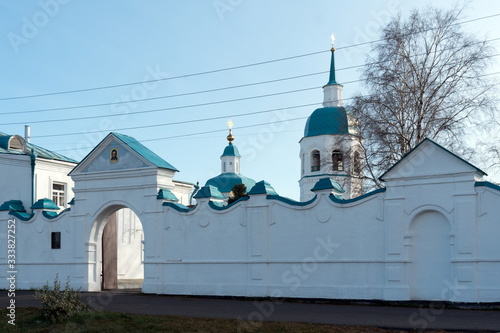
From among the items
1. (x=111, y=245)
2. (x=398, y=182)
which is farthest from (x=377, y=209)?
(x=111, y=245)

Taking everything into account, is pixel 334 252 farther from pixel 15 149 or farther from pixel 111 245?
pixel 15 149

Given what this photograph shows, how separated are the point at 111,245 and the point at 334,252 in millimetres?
9828

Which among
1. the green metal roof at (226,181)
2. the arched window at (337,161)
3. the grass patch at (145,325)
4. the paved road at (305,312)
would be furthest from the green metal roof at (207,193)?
→ the green metal roof at (226,181)

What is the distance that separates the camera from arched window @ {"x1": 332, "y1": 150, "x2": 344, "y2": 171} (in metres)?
25.7

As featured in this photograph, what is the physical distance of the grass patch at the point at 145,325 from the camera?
1196 cm

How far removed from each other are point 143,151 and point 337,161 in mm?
8350

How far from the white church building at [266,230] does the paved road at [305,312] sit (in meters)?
0.92

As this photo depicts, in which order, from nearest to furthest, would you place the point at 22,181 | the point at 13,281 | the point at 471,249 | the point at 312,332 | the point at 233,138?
the point at 312,332
the point at 471,249
the point at 13,281
the point at 22,181
the point at 233,138

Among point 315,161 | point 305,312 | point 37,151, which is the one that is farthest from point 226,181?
point 305,312

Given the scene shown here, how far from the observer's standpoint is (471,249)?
51.5 ft

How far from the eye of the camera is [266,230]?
1906cm

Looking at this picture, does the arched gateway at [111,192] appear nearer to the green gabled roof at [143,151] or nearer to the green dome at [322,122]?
the green gabled roof at [143,151]

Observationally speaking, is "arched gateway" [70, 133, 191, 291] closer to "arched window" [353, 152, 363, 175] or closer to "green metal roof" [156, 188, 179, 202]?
"green metal roof" [156, 188, 179, 202]

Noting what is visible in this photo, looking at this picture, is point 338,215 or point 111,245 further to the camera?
point 111,245
